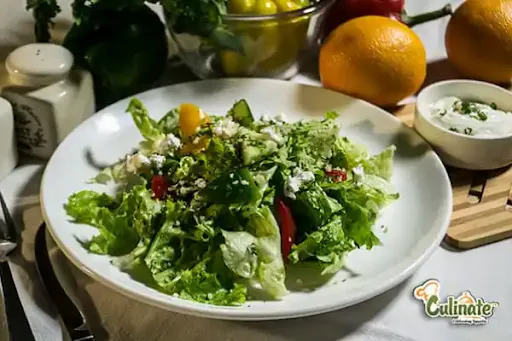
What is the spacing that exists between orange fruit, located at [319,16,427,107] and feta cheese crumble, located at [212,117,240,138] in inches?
10.0

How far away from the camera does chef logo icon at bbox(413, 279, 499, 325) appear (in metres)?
0.89

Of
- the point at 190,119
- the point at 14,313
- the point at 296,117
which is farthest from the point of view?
the point at 296,117

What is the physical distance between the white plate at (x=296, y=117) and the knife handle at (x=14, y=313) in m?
0.07

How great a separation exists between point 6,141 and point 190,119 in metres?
0.27

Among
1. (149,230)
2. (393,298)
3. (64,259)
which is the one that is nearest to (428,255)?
(393,298)

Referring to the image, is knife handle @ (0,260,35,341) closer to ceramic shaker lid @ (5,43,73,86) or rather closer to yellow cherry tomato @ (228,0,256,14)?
ceramic shaker lid @ (5,43,73,86)

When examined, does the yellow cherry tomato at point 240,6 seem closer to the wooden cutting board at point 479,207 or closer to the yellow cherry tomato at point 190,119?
the yellow cherry tomato at point 190,119

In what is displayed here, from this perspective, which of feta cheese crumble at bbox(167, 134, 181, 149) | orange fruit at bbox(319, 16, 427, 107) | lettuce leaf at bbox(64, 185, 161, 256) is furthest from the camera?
orange fruit at bbox(319, 16, 427, 107)

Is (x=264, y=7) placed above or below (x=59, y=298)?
above

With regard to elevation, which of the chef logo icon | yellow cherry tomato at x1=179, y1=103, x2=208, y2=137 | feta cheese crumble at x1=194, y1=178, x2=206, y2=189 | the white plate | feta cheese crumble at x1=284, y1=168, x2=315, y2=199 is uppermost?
feta cheese crumble at x1=284, y1=168, x2=315, y2=199

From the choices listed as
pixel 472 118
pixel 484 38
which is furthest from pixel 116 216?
pixel 484 38

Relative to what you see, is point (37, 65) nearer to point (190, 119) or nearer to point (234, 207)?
point (190, 119)

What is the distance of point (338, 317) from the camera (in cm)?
88

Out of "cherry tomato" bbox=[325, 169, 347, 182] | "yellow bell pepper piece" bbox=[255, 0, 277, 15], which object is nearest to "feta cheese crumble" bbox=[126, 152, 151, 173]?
"cherry tomato" bbox=[325, 169, 347, 182]
